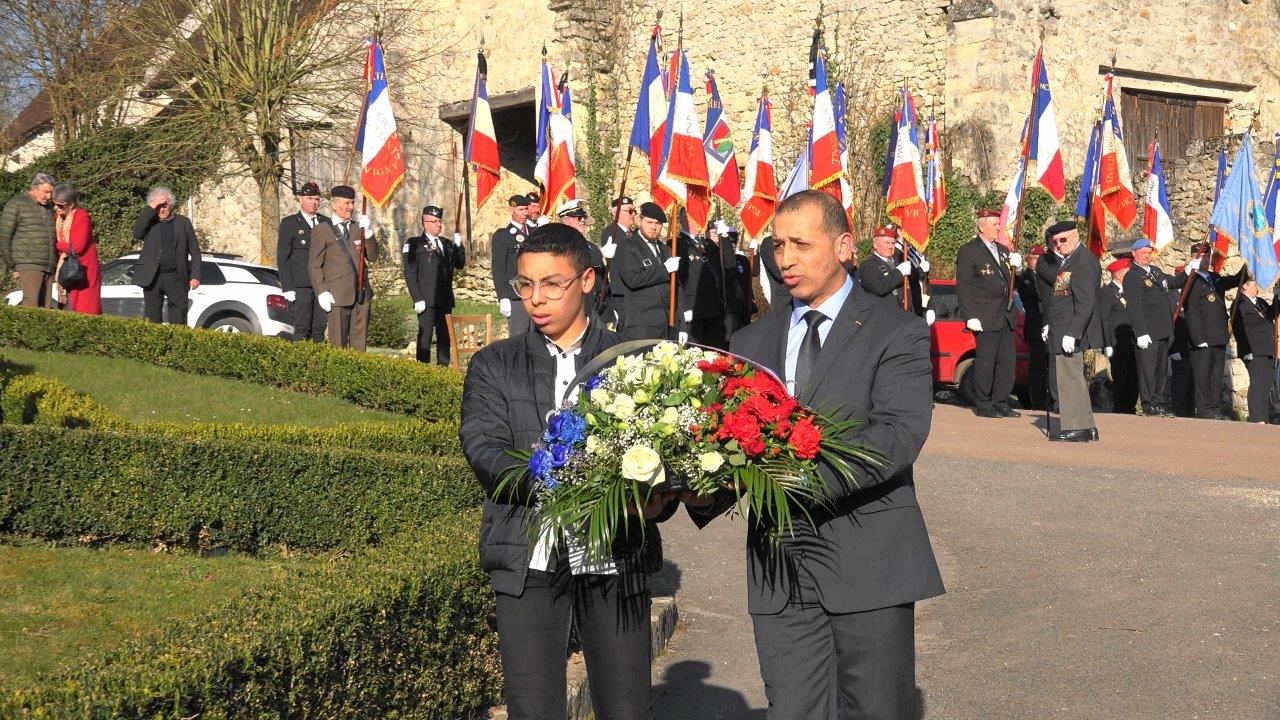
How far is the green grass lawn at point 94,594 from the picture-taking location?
5570 millimetres

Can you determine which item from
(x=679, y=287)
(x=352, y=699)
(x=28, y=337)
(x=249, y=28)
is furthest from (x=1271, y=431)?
(x=249, y=28)

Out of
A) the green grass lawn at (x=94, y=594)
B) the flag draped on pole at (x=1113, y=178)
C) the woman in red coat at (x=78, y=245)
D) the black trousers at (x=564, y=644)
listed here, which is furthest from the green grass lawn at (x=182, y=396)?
the flag draped on pole at (x=1113, y=178)

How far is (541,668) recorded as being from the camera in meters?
3.87

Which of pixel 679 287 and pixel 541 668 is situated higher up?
pixel 679 287

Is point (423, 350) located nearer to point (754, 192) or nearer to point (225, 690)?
point (754, 192)

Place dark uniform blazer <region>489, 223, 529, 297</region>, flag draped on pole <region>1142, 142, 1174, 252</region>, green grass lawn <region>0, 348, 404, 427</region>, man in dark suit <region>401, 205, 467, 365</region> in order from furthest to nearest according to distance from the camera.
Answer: flag draped on pole <region>1142, 142, 1174, 252</region>
man in dark suit <region>401, 205, 467, 365</region>
dark uniform blazer <region>489, 223, 529, 297</region>
green grass lawn <region>0, 348, 404, 427</region>

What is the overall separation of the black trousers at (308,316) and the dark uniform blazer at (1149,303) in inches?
358

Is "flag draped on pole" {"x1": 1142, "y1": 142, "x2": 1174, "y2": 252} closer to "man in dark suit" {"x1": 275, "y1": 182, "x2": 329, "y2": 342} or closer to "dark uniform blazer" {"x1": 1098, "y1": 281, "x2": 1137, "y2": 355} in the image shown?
"dark uniform blazer" {"x1": 1098, "y1": 281, "x2": 1137, "y2": 355}

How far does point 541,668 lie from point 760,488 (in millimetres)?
905

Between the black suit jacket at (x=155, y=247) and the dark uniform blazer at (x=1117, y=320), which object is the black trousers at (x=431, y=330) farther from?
the dark uniform blazer at (x=1117, y=320)

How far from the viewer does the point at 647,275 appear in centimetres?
1449

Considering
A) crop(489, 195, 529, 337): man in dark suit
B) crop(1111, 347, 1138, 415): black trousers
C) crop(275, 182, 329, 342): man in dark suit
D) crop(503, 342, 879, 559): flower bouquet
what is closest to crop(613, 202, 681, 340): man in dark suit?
crop(489, 195, 529, 337): man in dark suit

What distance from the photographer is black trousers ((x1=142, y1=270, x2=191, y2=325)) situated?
652 inches

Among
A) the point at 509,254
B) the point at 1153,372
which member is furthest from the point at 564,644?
the point at 1153,372
